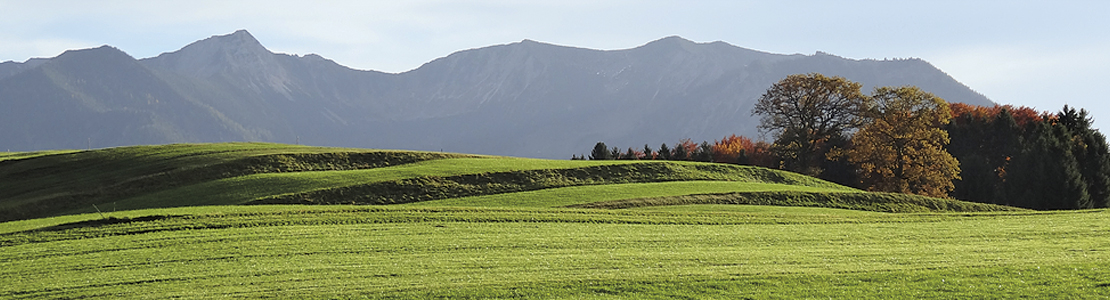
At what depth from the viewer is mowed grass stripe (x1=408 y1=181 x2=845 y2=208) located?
39531 millimetres

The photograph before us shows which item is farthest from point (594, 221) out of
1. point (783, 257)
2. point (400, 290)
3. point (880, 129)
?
point (880, 129)

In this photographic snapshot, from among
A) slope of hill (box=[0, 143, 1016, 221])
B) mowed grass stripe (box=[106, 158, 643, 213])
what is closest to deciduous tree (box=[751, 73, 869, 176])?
slope of hill (box=[0, 143, 1016, 221])

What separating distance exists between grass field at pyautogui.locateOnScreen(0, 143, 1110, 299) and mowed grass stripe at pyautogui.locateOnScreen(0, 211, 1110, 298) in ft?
0.32

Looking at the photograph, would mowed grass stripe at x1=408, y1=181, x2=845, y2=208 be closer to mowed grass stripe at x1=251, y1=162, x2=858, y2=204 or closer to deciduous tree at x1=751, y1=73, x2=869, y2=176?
mowed grass stripe at x1=251, y1=162, x2=858, y2=204

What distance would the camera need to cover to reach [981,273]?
18250 millimetres

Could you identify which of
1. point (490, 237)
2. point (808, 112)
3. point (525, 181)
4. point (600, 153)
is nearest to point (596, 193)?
point (525, 181)

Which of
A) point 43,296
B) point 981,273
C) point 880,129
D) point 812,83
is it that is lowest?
point 43,296

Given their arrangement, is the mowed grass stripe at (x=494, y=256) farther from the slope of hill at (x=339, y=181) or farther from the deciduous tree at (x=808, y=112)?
the deciduous tree at (x=808, y=112)

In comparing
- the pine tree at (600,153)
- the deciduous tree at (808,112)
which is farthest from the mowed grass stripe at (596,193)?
the pine tree at (600,153)

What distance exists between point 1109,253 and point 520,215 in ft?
69.0

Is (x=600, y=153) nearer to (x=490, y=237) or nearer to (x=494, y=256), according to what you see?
(x=490, y=237)

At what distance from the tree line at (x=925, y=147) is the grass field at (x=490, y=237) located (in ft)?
57.3

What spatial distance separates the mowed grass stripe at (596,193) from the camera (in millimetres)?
39531

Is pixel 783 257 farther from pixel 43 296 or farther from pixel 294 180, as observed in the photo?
pixel 294 180
